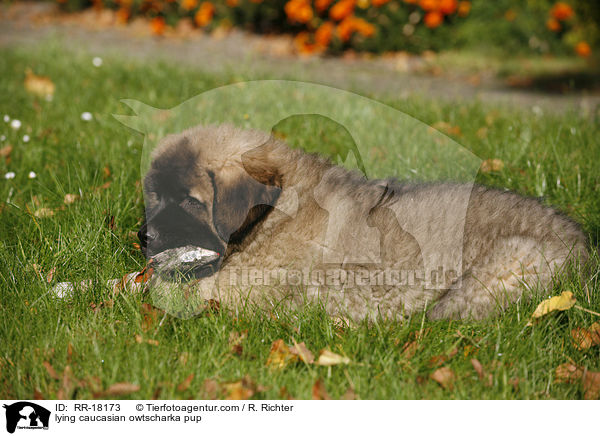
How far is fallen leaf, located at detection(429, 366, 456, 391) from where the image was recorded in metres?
2.11

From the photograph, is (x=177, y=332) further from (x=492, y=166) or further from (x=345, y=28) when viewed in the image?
(x=345, y=28)

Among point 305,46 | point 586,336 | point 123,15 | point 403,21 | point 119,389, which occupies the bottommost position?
point 119,389

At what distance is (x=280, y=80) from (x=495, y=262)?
380 centimetres

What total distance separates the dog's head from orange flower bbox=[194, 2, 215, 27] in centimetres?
806

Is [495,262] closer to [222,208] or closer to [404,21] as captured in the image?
[222,208]

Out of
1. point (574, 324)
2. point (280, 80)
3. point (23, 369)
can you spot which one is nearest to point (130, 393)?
point (23, 369)

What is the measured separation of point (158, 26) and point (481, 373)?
9.62 meters

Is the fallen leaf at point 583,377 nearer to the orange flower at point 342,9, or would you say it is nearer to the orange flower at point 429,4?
the orange flower at point 342,9

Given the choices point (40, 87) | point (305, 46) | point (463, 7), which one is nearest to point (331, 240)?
point (40, 87)

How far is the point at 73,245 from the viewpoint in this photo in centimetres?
286

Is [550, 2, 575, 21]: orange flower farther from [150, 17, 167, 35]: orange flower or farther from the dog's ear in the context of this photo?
the dog's ear

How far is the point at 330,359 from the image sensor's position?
217 cm

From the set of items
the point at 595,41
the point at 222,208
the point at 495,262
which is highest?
the point at 595,41
